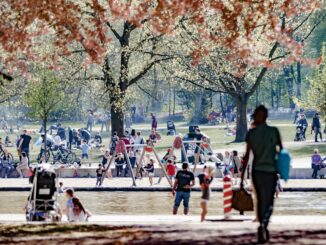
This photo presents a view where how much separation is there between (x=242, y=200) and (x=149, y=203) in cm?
1043

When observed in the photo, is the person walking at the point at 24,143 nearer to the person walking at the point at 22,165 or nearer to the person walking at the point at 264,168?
the person walking at the point at 22,165

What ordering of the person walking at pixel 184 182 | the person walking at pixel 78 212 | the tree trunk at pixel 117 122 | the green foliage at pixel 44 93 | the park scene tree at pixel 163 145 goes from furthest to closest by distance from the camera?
the tree trunk at pixel 117 122
the green foliage at pixel 44 93
the person walking at pixel 184 182
the person walking at pixel 78 212
the park scene tree at pixel 163 145

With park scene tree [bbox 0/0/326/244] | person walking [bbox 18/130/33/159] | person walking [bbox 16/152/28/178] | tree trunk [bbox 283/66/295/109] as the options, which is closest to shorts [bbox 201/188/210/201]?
park scene tree [bbox 0/0/326/244]

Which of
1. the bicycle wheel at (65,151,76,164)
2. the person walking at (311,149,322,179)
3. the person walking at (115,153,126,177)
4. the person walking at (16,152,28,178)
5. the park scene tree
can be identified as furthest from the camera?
the bicycle wheel at (65,151,76,164)

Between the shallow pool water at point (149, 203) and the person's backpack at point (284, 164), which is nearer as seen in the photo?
the person's backpack at point (284, 164)

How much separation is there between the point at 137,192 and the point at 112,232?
70.9ft

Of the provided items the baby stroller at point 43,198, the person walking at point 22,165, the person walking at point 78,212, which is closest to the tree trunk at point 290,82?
the person walking at point 22,165

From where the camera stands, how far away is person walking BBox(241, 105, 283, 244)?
14055 millimetres

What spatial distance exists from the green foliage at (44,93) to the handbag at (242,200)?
107 feet

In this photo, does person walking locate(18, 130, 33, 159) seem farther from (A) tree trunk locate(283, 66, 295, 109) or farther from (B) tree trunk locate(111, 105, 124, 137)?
(A) tree trunk locate(283, 66, 295, 109)

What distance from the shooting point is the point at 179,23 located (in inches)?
2053

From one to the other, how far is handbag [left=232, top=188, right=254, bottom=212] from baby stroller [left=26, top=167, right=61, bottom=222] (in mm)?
3998

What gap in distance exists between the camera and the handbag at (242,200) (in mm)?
22797

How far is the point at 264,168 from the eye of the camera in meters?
14.1
